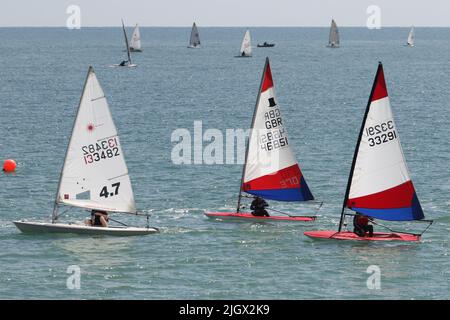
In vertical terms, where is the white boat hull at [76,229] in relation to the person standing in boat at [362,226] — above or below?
below

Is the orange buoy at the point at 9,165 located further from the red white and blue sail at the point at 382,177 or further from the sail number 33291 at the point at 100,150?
the red white and blue sail at the point at 382,177

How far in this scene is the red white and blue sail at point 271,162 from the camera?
194ft

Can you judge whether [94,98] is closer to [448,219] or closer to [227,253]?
[227,253]

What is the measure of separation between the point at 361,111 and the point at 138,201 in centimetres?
6774

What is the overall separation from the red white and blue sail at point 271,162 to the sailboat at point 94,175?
7.83 m

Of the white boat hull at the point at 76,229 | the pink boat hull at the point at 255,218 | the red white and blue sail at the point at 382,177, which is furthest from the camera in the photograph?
the pink boat hull at the point at 255,218

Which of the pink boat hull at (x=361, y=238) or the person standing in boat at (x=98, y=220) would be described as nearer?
the pink boat hull at (x=361, y=238)

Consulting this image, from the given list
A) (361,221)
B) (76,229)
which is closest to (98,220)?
(76,229)

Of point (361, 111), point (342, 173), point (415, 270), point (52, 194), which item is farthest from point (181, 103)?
point (415, 270)

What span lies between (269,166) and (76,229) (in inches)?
469

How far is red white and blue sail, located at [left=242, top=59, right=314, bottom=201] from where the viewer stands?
194 feet

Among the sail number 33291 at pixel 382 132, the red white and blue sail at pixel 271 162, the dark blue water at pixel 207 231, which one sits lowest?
the dark blue water at pixel 207 231

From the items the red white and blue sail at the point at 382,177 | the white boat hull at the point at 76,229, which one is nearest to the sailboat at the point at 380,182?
the red white and blue sail at the point at 382,177

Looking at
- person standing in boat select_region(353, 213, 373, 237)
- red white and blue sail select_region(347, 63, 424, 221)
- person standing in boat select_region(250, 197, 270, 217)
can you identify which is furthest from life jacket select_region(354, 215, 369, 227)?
person standing in boat select_region(250, 197, 270, 217)
